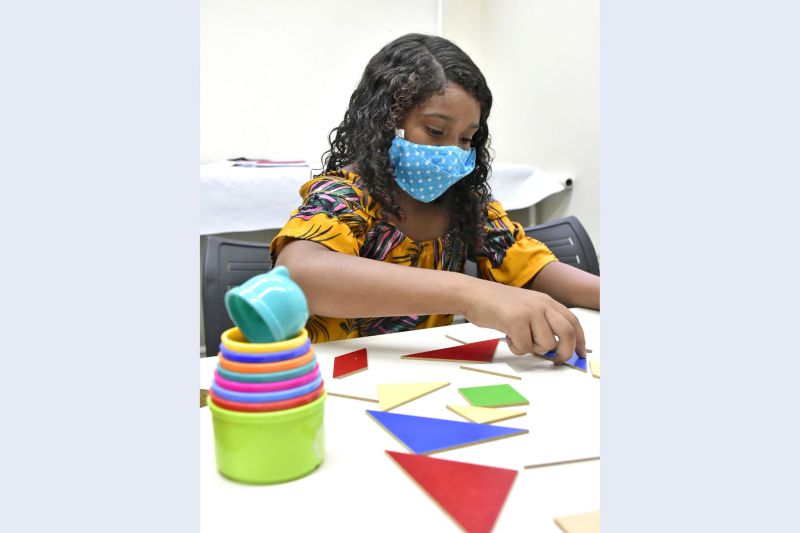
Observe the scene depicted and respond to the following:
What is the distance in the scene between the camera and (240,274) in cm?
117

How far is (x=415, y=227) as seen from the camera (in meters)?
1.10

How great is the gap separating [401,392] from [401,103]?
615mm

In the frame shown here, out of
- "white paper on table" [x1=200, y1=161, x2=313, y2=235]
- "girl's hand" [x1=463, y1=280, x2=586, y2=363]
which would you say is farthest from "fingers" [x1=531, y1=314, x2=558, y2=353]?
"white paper on table" [x1=200, y1=161, x2=313, y2=235]

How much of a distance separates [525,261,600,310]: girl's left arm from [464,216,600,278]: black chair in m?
0.37

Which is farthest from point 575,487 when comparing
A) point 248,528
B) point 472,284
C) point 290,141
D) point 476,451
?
point 290,141

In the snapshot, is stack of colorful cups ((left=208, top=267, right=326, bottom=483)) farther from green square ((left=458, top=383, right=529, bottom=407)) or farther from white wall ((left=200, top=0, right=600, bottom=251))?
white wall ((left=200, top=0, right=600, bottom=251))

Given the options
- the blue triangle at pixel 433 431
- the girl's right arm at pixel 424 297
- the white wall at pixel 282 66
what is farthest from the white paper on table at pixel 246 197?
the blue triangle at pixel 433 431

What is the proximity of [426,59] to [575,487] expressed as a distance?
0.84 m

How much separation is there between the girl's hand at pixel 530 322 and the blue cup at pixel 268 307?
368mm

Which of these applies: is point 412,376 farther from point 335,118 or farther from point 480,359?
point 335,118

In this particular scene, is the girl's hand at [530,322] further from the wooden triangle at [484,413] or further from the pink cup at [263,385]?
the pink cup at [263,385]

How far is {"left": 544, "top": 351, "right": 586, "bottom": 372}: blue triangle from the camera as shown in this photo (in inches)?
27.6

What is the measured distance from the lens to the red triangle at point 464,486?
1.23 feet

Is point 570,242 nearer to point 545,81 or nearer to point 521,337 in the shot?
point 521,337
